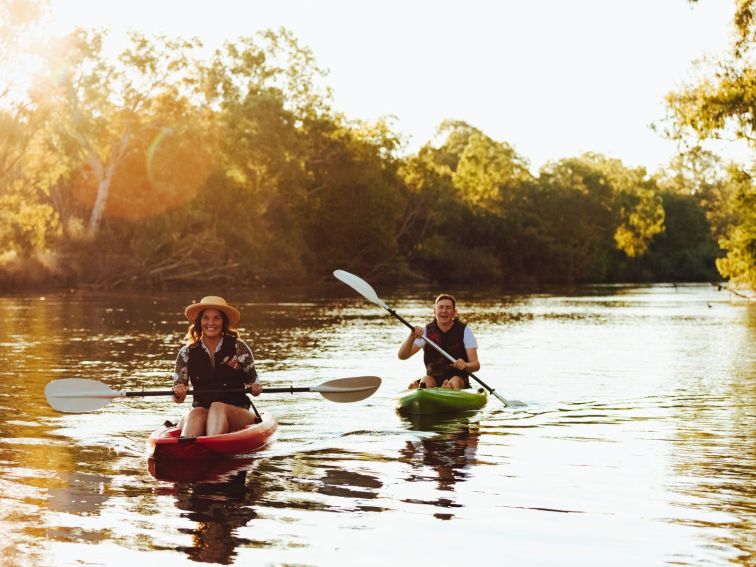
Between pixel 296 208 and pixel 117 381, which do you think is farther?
pixel 296 208

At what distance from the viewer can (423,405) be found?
12391 mm

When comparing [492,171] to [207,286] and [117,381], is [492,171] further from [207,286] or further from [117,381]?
[117,381]

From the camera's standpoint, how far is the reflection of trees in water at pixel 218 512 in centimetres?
660

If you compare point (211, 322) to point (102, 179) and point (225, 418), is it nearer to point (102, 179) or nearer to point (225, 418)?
point (225, 418)

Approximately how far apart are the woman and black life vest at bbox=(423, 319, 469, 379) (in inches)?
130

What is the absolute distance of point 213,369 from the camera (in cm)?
977

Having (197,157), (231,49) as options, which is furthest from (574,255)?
(197,157)

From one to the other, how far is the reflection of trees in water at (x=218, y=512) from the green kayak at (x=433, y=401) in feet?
11.4

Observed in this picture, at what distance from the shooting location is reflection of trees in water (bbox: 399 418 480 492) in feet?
30.1

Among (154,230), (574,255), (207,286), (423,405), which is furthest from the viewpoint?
(574,255)

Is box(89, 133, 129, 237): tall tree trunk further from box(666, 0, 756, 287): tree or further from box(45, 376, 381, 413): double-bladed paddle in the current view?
box(45, 376, 381, 413): double-bladed paddle

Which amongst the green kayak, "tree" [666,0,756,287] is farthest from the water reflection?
"tree" [666,0,756,287]

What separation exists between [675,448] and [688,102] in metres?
25.4

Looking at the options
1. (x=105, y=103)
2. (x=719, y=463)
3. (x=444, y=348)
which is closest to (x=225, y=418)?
(x=444, y=348)
